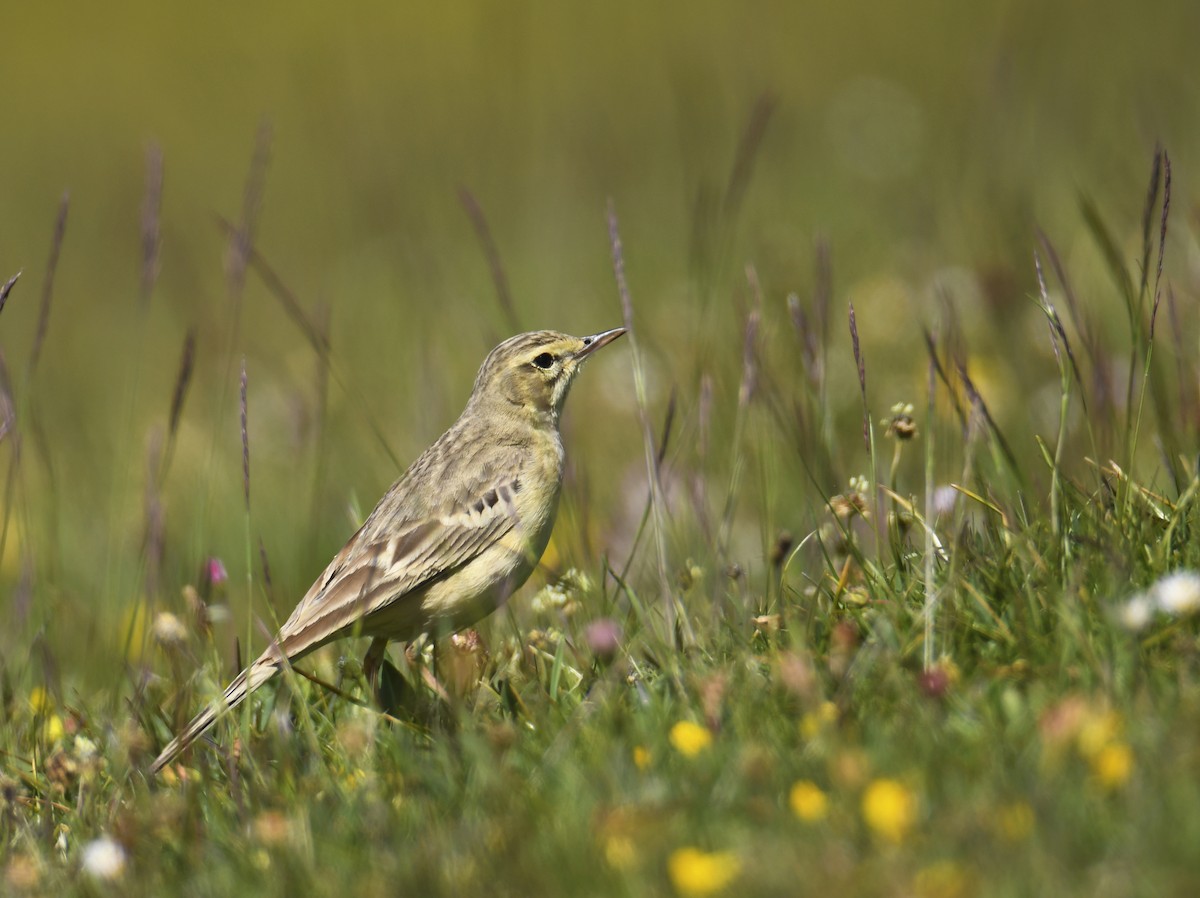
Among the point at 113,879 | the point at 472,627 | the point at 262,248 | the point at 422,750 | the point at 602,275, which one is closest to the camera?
the point at 113,879

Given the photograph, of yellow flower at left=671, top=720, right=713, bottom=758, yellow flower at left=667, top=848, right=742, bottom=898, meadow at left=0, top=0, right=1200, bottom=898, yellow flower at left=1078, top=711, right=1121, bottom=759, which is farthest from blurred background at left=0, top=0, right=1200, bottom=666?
yellow flower at left=1078, top=711, right=1121, bottom=759

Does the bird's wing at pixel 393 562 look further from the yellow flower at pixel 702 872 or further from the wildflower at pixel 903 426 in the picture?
the yellow flower at pixel 702 872

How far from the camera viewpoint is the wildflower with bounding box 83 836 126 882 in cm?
337

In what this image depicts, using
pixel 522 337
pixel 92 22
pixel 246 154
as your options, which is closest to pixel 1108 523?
pixel 522 337

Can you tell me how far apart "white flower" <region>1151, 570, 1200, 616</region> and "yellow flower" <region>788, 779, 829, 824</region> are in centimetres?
93

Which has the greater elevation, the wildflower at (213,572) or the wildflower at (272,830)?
the wildflower at (272,830)

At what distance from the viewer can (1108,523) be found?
12.9 feet

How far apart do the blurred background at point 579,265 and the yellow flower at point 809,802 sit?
179cm

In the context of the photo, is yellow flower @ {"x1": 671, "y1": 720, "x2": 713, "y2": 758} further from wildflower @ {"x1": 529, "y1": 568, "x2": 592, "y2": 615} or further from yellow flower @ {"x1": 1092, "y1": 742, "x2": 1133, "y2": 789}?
wildflower @ {"x1": 529, "y1": 568, "x2": 592, "y2": 615}

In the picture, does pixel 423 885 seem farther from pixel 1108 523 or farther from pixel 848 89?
pixel 848 89

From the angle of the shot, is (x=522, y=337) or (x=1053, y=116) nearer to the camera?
(x=522, y=337)

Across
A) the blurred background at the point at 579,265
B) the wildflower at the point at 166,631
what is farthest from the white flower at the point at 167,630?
the blurred background at the point at 579,265

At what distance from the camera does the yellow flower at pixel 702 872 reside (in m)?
2.72

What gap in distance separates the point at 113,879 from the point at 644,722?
1.26 m
